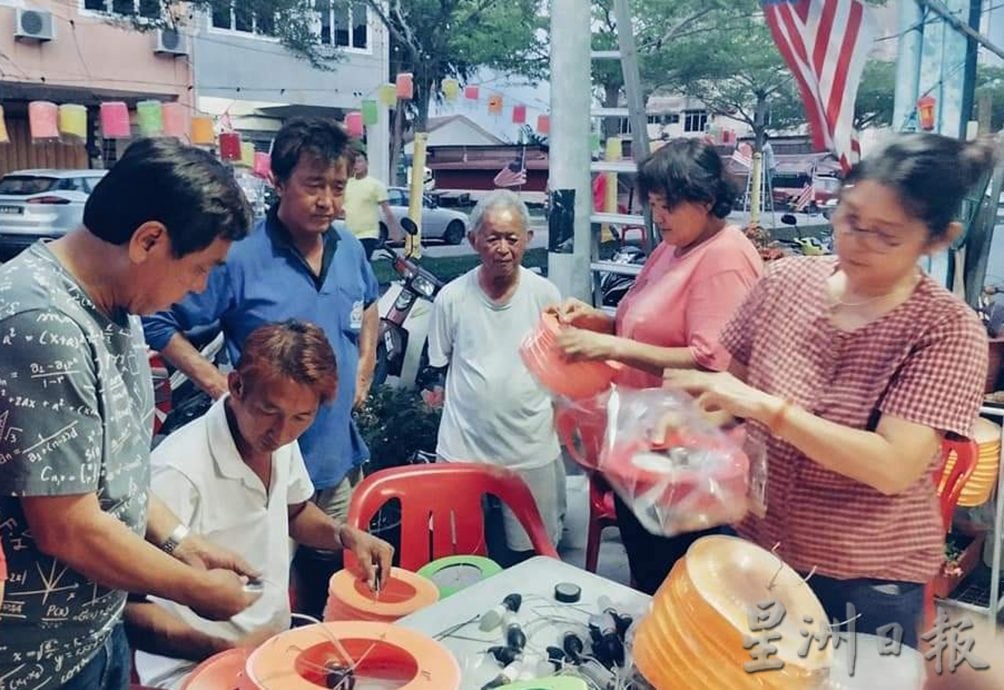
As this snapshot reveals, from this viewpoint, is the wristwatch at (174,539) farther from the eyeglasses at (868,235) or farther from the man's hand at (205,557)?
the eyeglasses at (868,235)

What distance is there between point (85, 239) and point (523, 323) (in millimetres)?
1731

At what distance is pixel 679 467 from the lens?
5.21ft

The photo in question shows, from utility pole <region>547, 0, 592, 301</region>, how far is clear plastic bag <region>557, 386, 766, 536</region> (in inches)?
101

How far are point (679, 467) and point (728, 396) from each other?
17 cm

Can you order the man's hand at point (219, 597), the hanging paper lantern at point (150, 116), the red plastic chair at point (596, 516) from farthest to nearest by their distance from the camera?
the hanging paper lantern at point (150, 116)
the red plastic chair at point (596, 516)
the man's hand at point (219, 597)

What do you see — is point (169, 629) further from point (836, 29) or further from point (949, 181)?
point (836, 29)

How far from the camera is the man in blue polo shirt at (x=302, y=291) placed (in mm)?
2367

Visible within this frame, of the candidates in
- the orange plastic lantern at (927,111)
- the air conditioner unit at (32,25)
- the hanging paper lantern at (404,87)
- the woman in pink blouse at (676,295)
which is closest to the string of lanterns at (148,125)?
the hanging paper lantern at (404,87)

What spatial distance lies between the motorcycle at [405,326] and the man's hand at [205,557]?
135 inches

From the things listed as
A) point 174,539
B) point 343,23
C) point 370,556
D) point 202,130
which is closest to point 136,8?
point 343,23

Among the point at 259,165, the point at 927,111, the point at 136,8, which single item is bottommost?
the point at 259,165

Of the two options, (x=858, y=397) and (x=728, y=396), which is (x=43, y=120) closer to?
(x=728, y=396)

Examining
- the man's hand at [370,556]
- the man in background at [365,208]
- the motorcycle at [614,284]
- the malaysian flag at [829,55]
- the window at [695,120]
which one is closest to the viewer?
the man's hand at [370,556]

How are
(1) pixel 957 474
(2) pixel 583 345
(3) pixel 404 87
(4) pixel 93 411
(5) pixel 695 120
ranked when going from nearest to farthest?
(4) pixel 93 411 → (2) pixel 583 345 → (1) pixel 957 474 → (3) pixel 404 87 → (5) pixel 695 120
